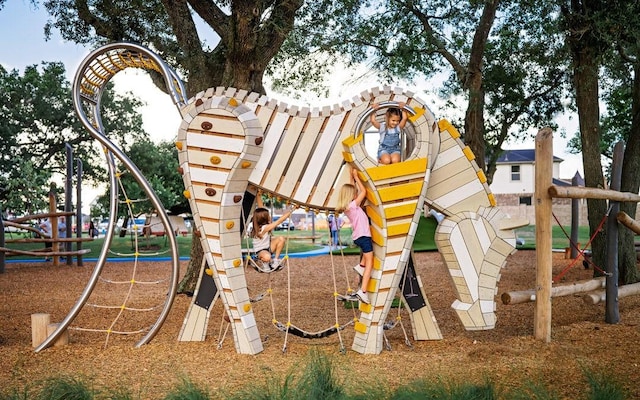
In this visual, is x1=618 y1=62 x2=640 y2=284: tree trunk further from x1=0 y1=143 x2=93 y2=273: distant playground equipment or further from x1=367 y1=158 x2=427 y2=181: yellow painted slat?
x1=0 y1=143 x2=93 y2=273: distant playground equipment

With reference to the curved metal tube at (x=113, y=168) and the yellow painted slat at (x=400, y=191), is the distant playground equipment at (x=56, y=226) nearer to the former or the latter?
the curved metal tube at (x=113, y=168)

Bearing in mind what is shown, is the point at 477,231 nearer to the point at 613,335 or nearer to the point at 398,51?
the point at 613,335

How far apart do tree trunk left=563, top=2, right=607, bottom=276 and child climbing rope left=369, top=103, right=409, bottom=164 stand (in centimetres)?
523

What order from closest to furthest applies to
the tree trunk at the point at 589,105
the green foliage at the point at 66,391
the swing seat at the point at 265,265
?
the green foliage at the point at 66,391, the swing seat at the point at 265,265, the tree trunk at the point at 589,105

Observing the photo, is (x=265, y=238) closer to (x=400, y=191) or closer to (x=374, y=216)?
(x=374, y=216)

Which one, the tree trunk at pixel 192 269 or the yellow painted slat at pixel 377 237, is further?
the tree trunk at pixel 192 269

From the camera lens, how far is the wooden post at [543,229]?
6.27 metres

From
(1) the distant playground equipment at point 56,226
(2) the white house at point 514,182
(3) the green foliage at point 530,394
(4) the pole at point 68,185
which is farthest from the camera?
(2) the white house at point 514,182

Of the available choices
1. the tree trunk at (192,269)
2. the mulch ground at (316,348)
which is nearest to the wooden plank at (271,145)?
the mulch ground at (316,348)

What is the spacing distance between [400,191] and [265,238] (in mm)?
1325

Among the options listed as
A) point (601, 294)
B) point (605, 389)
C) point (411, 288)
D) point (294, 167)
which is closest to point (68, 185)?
point (294, 167)

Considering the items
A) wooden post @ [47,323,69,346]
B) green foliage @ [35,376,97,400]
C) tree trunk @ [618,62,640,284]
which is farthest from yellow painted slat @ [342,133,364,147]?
tree trunk @ [618,62,640,284]

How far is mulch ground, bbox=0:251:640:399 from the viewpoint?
491 cm

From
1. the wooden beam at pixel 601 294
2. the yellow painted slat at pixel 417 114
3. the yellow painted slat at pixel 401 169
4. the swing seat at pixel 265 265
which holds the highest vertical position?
the yellow painted slat at pixel 417 114
